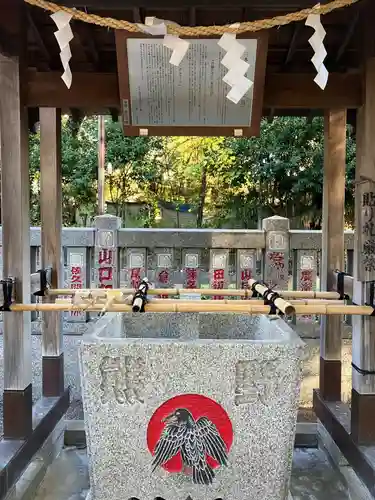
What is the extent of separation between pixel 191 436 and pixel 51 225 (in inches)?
96.1

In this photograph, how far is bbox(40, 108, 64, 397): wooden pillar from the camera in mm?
4168

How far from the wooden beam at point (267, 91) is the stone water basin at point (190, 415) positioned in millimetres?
1723

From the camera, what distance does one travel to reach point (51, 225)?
4.23 metres

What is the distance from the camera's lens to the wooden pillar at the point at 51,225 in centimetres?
417

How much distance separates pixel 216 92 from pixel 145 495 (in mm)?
2509

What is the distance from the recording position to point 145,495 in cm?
252

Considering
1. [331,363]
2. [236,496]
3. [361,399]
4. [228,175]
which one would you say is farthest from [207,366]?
[228,175]

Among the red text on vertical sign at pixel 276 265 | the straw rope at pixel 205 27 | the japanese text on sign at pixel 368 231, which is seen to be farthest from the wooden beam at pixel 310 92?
the red text on vertical sign at pixel 276 265

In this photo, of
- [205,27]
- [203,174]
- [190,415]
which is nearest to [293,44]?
[205,27]

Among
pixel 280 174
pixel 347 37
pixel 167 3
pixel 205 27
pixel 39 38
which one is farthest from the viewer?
pixel 280 174

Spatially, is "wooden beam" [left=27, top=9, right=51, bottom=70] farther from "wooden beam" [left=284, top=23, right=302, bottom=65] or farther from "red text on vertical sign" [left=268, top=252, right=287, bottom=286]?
"red text on vertical sign" [left=268, top=252, right=287, bottom=286]

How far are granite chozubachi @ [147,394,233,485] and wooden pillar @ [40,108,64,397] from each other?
197 centimetres

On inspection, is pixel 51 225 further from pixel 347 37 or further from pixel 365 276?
pixel 347 37

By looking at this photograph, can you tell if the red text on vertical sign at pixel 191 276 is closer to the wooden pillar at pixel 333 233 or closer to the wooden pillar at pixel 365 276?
the wooden pillar at pixel 333 233
